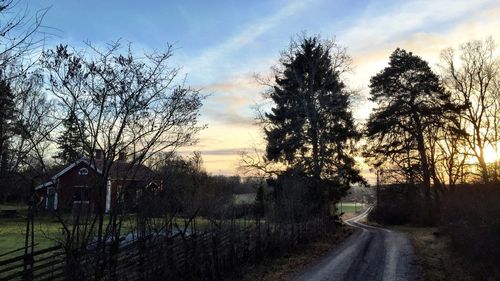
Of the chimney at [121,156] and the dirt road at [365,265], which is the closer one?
the chimney at [121,156]

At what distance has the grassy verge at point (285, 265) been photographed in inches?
530

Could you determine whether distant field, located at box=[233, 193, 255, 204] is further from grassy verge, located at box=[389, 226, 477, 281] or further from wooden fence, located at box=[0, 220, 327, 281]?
grassy verge, located at box=[389, 226, 477, 281]

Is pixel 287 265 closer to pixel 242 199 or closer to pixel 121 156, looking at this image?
pixel 242 199

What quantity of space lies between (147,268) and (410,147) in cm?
3182

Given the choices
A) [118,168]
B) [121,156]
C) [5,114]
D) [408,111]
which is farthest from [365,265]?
[408,111]

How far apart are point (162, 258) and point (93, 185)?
10.8ft

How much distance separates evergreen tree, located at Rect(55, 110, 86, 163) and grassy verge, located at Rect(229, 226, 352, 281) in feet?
22.0

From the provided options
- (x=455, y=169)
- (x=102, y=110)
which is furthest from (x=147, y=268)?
(x=455, y=169)

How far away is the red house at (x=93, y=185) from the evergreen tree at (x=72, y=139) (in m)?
0.15

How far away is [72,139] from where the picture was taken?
7.68 meters

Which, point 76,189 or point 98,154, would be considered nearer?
point 98,154

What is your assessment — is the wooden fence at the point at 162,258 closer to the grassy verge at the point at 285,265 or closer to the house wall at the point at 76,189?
the grassy verge at the point at 285,265

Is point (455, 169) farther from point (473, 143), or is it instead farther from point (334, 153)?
point (334, 153)

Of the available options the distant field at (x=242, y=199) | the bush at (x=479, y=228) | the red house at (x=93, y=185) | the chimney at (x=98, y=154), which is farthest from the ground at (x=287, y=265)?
the chimney at (x=98, y=154)
